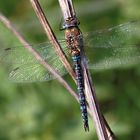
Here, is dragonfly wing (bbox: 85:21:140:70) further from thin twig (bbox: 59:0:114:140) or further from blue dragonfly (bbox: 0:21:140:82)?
thin twig (bbox: 59:0:114:140)

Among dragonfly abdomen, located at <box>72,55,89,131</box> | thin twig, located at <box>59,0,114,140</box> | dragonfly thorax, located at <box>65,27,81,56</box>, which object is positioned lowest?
thin twig, located at <box>59,0,114,140</box>

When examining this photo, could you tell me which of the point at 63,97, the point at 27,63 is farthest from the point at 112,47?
the point at 63,97

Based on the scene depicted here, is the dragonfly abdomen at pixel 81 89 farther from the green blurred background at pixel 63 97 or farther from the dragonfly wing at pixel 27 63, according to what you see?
the green blurred background at pixel 63 97

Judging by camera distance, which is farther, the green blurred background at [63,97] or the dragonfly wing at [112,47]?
the green blurred background at [63,97]

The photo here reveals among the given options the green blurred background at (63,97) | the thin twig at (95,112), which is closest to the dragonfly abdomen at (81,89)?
the thin twig at (95,112)

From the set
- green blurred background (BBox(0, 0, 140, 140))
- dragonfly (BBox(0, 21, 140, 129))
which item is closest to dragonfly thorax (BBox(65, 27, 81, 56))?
dragonfly (BBox(0, 21, 140, 129))

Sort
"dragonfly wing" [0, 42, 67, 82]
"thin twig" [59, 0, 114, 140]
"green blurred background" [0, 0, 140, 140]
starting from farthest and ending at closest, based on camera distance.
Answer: "green blurred background" [0, 0, 140, 140] → "dragonfly wing" [0, 42, 67, 82] → "thin twig" [59, 0, 114, 140]

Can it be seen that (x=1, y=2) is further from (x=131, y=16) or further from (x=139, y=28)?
(x=139, y=28)
